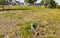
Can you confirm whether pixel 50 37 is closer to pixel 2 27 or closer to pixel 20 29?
pixel 20 29

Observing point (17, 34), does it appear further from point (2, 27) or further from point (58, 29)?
point (58, 29)

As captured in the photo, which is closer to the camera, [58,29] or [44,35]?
[44,35]

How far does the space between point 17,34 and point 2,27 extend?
2.50 meters

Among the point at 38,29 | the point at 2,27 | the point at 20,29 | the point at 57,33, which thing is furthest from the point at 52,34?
the point at 2,27

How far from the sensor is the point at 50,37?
12539mm

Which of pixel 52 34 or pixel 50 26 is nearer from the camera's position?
pixel 52 34

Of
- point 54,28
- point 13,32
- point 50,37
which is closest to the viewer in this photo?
→ point 50,37

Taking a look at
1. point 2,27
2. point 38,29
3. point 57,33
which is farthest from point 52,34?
point 2,27

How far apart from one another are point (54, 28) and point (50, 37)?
197cm

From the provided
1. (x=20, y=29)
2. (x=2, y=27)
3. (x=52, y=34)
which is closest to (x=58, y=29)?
(x=52, y=34)

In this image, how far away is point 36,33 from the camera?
1309 centimetres

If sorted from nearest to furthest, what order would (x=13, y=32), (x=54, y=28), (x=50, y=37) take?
1. (x=50, y=37)
2. (x=13, y=32)
3. (x=54, y=28)

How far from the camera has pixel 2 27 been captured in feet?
49.2

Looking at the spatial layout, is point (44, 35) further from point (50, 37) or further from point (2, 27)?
point (2, 27)
